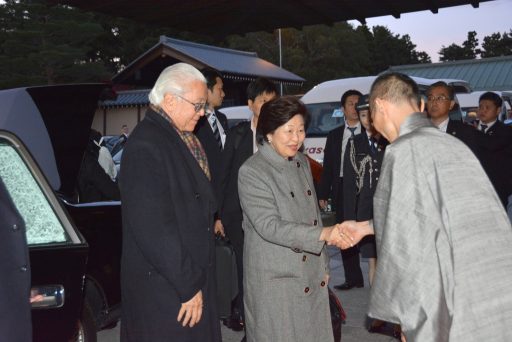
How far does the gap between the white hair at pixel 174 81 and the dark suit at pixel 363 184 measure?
3.05 m

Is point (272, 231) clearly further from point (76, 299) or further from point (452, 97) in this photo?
point (452, 97)

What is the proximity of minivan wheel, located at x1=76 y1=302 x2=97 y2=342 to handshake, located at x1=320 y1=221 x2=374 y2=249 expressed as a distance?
1694mm

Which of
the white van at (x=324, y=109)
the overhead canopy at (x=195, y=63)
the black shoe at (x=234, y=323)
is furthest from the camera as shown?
the overhead canopy at (x=195, y=63)

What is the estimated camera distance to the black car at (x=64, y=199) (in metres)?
3.18

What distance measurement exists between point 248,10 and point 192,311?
416 cm

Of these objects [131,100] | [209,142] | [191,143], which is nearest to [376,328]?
[209,142]

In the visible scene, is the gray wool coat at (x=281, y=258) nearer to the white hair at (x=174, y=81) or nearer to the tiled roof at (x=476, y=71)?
the white hair at (x=174, y=81)

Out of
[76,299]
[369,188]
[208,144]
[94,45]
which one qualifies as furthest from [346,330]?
[94,45]

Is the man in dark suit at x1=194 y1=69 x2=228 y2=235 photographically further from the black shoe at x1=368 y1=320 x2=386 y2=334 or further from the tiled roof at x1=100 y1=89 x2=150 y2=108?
the tiled roof at x1=100 y1=89 x2=150 y2=108

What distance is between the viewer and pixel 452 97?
5.52 meters

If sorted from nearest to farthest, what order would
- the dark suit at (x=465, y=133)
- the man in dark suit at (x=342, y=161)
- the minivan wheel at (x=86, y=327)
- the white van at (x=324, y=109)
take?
the minivan wheel at (x=86, y=327), the dark suit at (x=465, y=133), the man in dark suit at (x=342, y=161), the white van at (x=324, y=109)

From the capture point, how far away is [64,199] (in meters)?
4.27

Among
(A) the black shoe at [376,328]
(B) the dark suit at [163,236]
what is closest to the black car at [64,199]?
(B) the dark suit at [163,236]

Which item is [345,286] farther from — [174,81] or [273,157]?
[174,81]
